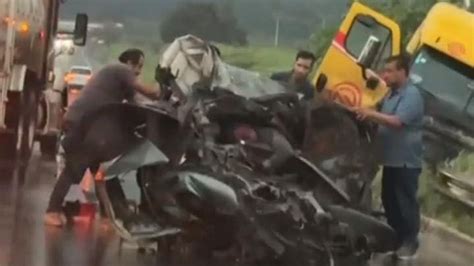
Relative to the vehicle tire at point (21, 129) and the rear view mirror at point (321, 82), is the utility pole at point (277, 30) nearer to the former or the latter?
the rear view mirror at point (321, 82)

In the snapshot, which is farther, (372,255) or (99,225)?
(99,225)

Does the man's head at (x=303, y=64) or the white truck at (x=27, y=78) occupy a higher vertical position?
the man's head at (x=303, y=64)

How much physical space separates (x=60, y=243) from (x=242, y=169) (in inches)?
65.0

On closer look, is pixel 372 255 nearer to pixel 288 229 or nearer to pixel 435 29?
pixel 288 229

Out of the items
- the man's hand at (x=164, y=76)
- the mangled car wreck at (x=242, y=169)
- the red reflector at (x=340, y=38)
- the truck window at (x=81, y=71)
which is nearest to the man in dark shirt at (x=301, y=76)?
the mangled car wreck at (x=242, y=169)

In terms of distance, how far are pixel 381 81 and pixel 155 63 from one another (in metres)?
2.06

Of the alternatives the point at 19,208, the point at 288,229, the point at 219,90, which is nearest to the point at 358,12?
the point at 219,90

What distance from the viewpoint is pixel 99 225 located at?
13531 mm

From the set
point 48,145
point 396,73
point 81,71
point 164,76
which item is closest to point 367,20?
point 396,73

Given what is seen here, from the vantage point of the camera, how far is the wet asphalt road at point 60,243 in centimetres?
1139

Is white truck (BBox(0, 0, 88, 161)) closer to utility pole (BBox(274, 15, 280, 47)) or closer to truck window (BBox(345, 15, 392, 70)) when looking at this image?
utility pole (BBox(274, 15, 280, 47))

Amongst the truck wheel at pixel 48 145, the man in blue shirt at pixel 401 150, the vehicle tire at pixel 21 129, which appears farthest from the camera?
the truck wheel at pixel 48 145

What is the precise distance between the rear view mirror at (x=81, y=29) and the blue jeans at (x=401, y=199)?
3247mm

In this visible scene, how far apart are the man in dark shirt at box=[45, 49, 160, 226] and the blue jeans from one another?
2.21 meters
